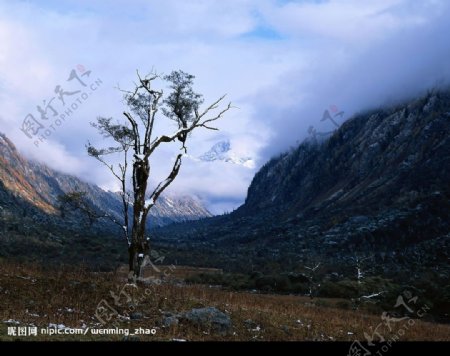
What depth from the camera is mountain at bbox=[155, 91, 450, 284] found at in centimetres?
8625

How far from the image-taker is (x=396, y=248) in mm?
93250

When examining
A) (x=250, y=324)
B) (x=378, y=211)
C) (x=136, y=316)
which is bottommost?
(x=250, y=324)

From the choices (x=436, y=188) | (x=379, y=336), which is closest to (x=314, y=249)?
(x=436, y=188)

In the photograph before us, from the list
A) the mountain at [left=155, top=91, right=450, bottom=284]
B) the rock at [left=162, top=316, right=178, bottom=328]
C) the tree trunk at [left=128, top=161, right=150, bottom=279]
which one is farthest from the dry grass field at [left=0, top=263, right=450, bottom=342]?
the mountain at [left=155, top=91, right=450, bottom=284]

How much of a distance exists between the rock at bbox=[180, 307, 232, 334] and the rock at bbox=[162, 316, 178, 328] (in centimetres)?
43

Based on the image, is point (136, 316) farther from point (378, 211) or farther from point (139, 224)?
point (378, 211)

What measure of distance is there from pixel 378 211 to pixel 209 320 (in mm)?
111332

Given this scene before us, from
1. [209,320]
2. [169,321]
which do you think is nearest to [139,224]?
[169,321]

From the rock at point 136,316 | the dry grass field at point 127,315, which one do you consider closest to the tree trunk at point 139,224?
the dry grass field at point 127,315

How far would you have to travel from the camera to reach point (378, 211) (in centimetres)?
11988

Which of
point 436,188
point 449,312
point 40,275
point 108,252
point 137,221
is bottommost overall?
point 449,312

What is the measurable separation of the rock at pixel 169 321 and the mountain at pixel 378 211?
51075mm
